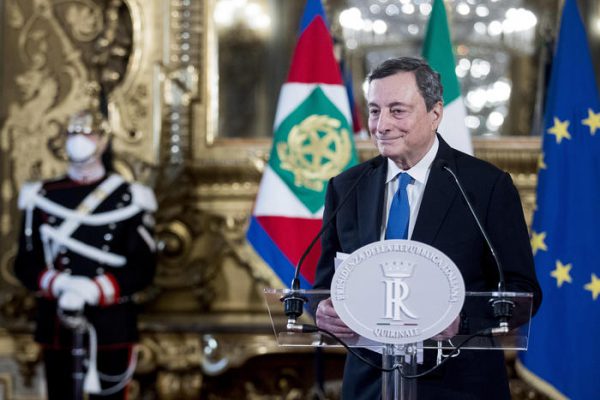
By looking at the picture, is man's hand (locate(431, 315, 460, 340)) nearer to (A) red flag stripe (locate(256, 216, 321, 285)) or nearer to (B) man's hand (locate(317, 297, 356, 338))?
(B) man's hand (locate(317, 297, 356, 338))

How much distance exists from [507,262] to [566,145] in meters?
1.65

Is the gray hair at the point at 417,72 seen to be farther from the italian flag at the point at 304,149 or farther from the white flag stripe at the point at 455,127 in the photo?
the italian flag at the point at 304,149

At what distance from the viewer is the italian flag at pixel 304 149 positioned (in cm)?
382

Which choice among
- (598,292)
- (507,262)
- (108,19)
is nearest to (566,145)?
(598,292)

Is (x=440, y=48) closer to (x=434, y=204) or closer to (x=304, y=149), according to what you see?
(x=304, y=149)

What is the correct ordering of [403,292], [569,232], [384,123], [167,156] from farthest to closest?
1. [167,156]
2. [569,232]
3. [384,123]
4. [403,292]

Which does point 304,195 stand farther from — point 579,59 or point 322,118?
point 579,59

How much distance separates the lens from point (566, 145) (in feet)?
11.6

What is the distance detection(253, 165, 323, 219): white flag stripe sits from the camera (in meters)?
3.85

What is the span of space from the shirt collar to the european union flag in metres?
1.54

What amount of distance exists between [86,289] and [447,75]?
1509 millimetres

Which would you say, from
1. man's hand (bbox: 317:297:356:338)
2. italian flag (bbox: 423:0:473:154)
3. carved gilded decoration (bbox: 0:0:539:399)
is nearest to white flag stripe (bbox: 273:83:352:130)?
italian flag (bbox: 423:0:473:154)

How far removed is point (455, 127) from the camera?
3576mm

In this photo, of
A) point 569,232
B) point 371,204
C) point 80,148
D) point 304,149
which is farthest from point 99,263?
point 371,204
